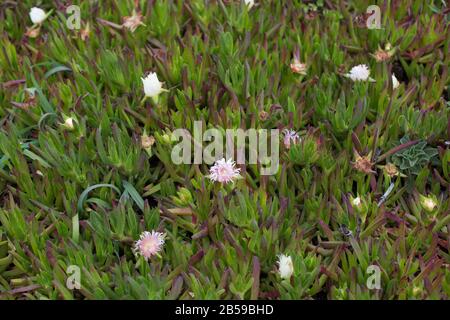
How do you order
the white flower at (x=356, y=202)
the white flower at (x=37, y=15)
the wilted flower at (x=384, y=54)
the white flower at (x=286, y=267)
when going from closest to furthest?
the white flower at (x=286, y=267) < the white flower at (x=356, y=202) < the wilted flower at (x=384, y=54) < the white flower at (x=37, y=15)

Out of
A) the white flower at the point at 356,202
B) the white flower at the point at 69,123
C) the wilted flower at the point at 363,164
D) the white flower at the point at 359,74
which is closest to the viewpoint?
the white flower at the point at 356,202

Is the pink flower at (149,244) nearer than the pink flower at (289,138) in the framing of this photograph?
Yes

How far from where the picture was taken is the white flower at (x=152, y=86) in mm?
2523

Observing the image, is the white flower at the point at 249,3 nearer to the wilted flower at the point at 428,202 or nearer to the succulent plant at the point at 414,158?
the succulent plant at the point at 414,158

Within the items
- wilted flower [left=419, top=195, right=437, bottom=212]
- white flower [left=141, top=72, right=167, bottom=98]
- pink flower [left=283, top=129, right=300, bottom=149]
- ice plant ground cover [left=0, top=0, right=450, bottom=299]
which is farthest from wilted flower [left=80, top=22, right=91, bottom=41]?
wilted flower [left=419, top=195, right=437, bottom=212]

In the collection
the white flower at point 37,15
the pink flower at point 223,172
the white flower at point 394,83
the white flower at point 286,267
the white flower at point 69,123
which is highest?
the white flower at point 37,15

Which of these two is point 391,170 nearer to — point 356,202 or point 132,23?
point 356,202

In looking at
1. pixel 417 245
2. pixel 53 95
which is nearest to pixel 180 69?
pixel 53 95

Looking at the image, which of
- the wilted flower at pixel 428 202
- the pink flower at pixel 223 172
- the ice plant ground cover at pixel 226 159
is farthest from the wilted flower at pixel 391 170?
the pink flower at pixel 223 172

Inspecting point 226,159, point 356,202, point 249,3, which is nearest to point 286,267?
point 356,202

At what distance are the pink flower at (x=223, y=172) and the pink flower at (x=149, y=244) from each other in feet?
0.86

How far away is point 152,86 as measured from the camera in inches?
99.4

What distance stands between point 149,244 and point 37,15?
1.40 m

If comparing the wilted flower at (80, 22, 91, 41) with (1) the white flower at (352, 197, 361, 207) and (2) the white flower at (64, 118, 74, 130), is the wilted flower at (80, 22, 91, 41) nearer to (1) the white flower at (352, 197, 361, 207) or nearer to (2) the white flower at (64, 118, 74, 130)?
(2) the white flower at (64, 118, 74, 130)
